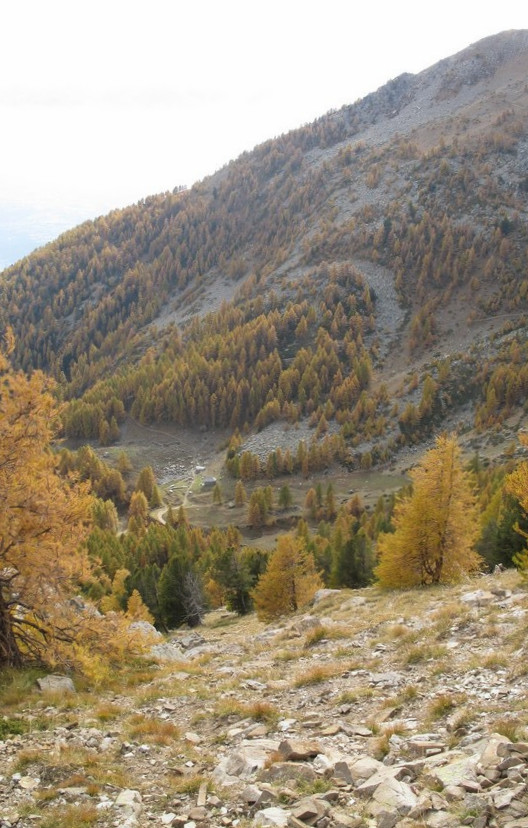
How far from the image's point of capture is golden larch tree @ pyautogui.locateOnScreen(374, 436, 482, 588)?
33.7 metres

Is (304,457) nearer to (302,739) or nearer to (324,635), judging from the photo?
(324,635)

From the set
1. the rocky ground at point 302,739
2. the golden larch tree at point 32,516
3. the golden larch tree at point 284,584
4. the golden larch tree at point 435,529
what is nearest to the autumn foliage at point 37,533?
the golden larch tree at point 32,516

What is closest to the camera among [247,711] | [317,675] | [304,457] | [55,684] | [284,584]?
[247,711]

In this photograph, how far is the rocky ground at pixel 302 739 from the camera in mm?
8773

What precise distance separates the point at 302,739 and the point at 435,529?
24.0 m

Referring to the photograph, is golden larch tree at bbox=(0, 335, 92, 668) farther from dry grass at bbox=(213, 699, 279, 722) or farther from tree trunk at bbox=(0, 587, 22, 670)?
dry grass at bbox=(213, 699, 279, 722)

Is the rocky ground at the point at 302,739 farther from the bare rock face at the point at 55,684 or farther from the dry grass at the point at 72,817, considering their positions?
the bare rock face at the point at 55,684

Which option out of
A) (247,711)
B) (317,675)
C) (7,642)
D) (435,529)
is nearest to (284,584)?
(435,529)

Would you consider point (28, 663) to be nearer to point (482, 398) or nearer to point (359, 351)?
point (482, 398)

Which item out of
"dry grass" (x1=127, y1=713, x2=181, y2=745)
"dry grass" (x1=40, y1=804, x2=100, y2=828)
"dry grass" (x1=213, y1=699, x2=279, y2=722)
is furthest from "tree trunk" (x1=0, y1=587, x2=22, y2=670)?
"dry grass" (x1=40, y1=804, x2=100, y2=828)

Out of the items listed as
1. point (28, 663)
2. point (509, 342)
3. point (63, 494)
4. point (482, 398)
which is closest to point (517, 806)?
point (63, 494)

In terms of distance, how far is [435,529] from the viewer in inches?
1345

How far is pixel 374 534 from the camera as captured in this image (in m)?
85.4

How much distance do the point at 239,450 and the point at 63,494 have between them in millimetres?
142059
